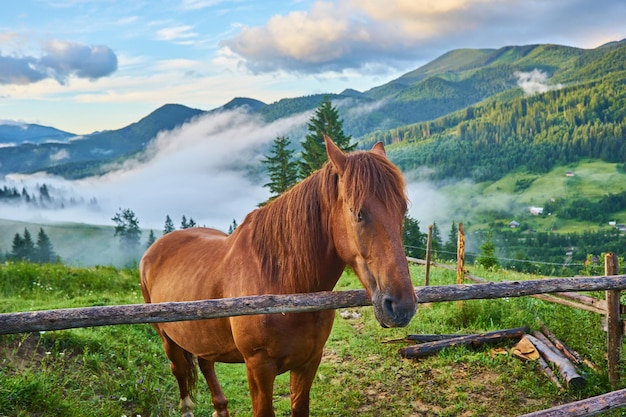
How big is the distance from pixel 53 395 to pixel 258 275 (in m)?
2.81

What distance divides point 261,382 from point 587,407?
235cm

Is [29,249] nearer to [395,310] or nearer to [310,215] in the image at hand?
[310,215]

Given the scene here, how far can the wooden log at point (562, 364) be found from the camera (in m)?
5.24

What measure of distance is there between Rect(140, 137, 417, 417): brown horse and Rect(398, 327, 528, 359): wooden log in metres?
3.69

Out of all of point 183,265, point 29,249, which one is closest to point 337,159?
point 183,265

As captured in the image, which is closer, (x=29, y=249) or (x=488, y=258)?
(x=488, y=258)

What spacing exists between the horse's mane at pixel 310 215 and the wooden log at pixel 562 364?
14.0 ft

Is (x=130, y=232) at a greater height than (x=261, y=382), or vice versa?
(x=261, y=382)

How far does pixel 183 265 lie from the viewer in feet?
14.3

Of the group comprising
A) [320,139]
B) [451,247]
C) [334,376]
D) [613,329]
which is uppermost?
[320,139]

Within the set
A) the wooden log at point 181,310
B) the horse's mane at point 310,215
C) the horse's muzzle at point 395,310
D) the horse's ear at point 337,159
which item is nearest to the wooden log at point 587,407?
the wooden log at point 181,310

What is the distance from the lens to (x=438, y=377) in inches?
236

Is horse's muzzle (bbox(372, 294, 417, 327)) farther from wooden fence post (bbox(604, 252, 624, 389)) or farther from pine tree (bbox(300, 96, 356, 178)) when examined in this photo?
pine tree (bbox(300, 96, 356, 178))

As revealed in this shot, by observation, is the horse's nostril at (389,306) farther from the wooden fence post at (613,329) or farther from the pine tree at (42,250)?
the pine tree at (42,250)
